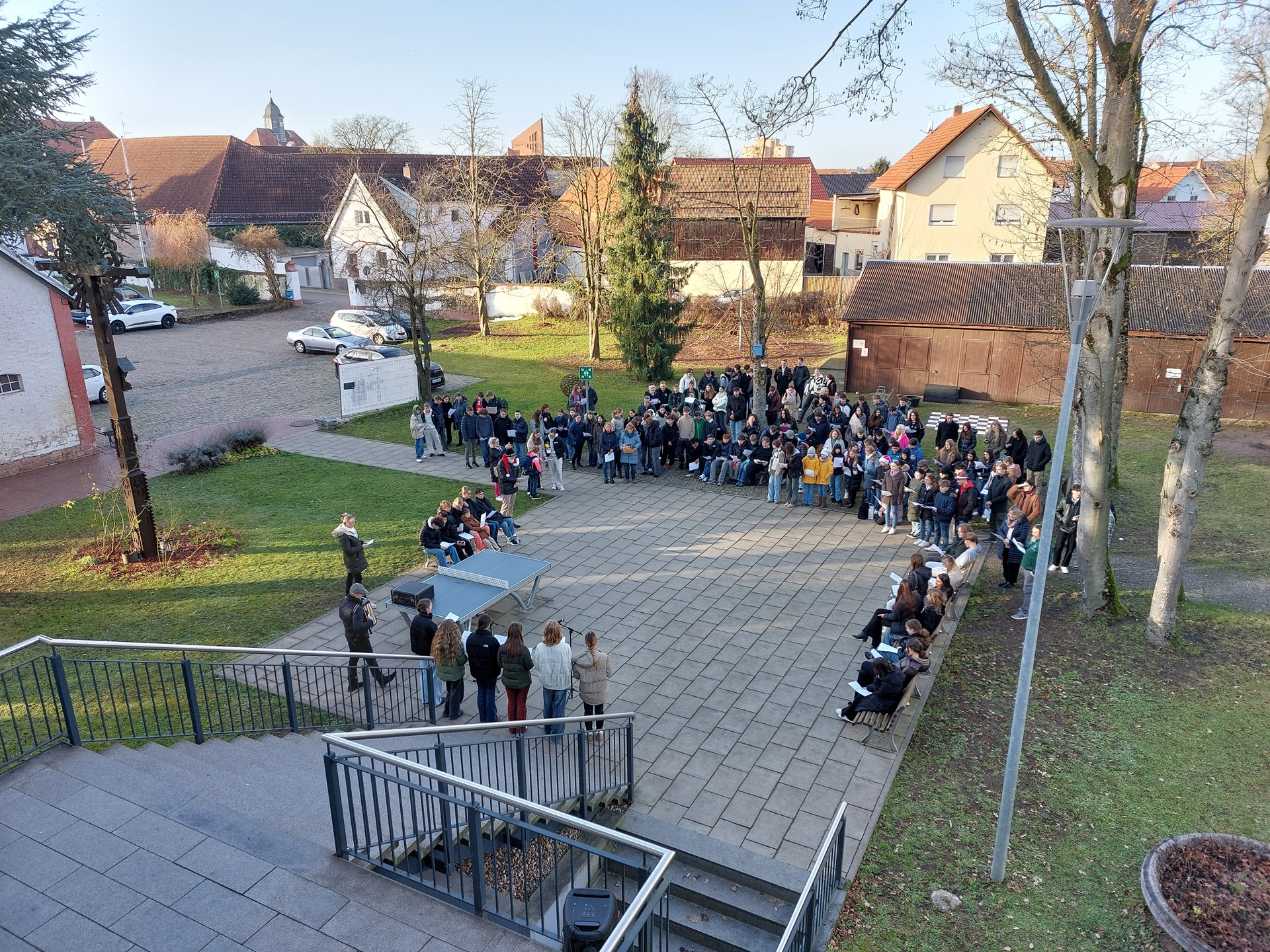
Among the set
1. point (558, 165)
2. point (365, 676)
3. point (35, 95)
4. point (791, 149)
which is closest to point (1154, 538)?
point (365, 676)

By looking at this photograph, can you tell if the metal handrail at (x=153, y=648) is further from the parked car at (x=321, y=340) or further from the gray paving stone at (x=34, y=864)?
the parked car at (x=321, y=340)

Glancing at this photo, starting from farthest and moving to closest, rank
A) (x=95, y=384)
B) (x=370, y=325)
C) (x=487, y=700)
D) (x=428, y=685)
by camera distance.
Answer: (x=370, y=325) < (x=95, y=384) < (x=487, y=700) < (x=428, y=685)

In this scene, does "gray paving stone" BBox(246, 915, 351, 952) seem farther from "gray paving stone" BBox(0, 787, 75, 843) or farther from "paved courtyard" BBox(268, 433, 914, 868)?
"paved courtyard" BBox(268, 433, 914, 868)

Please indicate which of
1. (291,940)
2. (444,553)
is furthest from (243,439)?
(291,940)

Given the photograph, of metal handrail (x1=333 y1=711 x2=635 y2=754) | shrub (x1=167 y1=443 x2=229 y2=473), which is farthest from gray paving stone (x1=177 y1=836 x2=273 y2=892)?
shrub (x1=167 y1=443 x2=229 y2=473)

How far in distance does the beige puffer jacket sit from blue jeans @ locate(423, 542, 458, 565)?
481 centimetres

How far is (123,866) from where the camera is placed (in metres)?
5.93

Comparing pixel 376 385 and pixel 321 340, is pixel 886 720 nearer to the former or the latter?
pixel 376 385

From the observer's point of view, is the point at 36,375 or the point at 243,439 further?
the point at 243,439

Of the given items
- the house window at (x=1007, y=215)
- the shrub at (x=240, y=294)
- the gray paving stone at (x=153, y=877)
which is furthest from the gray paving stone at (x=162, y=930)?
the shrub at (x=240, y=294)

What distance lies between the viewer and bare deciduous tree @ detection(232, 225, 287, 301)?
145 feet

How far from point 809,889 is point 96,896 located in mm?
4884

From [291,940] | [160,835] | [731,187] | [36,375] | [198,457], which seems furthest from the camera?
[731,187]

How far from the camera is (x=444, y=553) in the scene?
1353 centimetres
